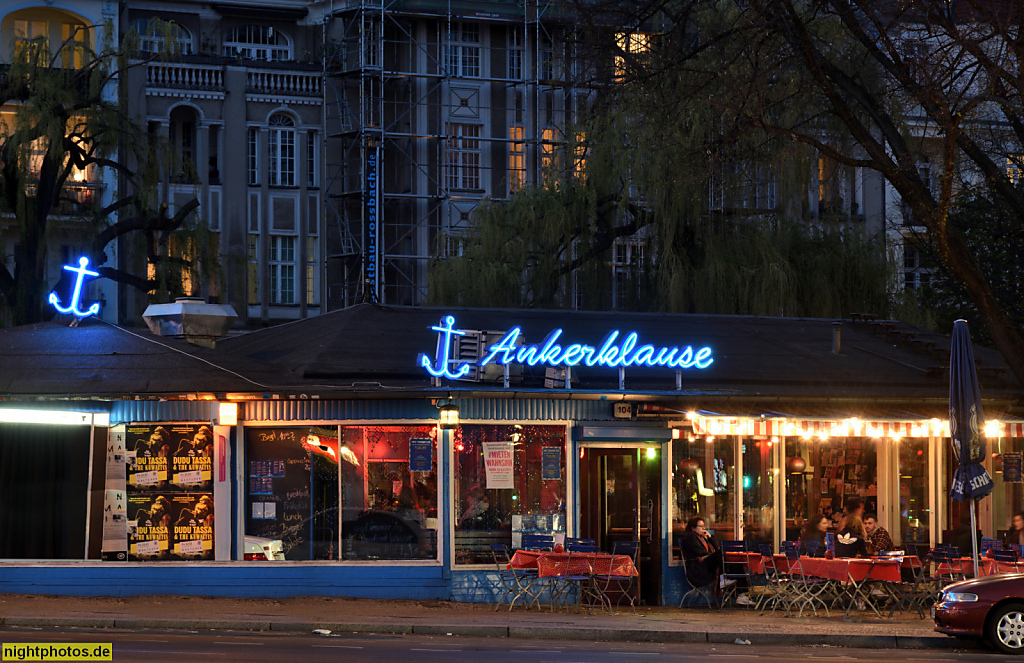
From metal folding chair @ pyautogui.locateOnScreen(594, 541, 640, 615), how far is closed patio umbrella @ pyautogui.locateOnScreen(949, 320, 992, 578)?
176 inches

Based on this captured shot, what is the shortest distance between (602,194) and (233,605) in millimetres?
17849

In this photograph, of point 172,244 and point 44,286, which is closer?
point 44,286

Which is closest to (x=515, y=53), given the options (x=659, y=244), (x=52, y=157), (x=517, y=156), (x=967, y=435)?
(x=517, y=156)

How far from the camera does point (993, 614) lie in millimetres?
15320

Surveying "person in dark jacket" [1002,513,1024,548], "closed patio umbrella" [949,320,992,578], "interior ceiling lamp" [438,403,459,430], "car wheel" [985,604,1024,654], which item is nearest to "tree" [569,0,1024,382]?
"person in dark jacket" [1002,513,1024,548]

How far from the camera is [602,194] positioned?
3312 centimetres

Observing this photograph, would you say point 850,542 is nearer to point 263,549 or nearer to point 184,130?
point 263,549

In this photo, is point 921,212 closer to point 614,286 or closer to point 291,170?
point 614,286

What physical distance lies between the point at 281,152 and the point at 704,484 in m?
27.7

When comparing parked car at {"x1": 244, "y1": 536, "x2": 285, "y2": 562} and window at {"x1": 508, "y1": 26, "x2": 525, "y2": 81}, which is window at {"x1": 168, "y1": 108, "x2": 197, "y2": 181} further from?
parked car at {"x1": 244, "y1": 536, "x2": 285, "y2": 562}

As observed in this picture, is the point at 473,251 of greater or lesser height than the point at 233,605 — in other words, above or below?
above

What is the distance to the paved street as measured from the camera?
13.3 m

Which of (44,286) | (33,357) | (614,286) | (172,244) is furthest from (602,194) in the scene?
(33,357)

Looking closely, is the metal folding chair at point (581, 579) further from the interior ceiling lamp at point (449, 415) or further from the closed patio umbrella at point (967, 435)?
the closed patio umbrella at point (967, 435)
